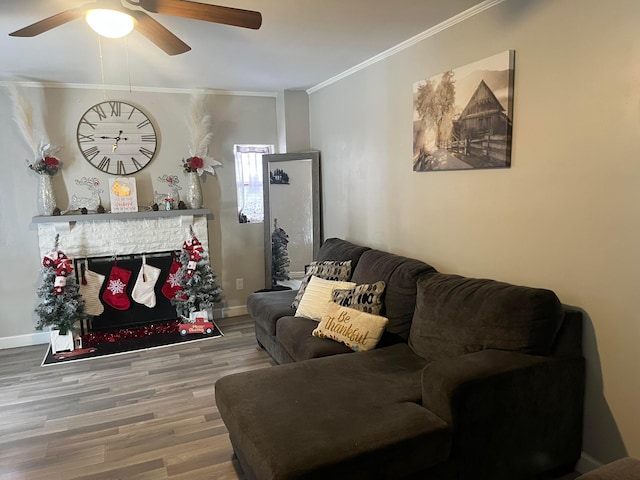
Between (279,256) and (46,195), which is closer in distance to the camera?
(46,195)

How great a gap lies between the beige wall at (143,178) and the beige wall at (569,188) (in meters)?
2.28

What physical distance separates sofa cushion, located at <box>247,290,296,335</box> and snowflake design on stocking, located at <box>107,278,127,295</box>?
1381mm

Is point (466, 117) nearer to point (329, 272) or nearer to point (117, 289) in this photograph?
point (329, 272)

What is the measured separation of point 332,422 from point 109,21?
6.37 ft

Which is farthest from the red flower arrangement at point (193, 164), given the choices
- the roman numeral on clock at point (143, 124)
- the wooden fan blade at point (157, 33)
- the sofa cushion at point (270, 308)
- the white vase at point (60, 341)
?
the wooden fan blade at point (157, 33)

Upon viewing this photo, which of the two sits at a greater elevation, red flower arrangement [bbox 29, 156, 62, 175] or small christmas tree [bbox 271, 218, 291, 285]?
red flower arrangement [bbox 29, 156, 62, 175]

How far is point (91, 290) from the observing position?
167 inches

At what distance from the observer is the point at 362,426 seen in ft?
5.88

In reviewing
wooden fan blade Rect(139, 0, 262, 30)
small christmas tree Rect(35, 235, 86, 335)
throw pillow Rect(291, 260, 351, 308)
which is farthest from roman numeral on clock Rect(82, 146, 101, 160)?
wooden fan blade Rect(139, 0, 262, 30)

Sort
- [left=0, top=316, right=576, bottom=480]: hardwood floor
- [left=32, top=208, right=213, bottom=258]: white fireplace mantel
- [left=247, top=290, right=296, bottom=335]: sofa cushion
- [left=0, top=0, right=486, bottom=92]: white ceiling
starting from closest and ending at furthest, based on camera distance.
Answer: [left=0, top=316, right=576, bottom=480]: hardwood floor < [left=0, top=0, right=486, bottom=92]: white ceiling < [left=247, top=290, right=296, bottom=335]: sofa cushion < [left=32, top=208, right=213, bottom=258]: white fireplace mantel

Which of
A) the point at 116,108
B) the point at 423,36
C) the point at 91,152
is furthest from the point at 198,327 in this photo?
the point at 423,36

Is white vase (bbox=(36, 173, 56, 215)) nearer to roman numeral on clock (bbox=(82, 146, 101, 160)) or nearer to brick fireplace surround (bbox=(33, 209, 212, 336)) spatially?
brick fireplace surround (bbox=(33, 209, 212, 336))

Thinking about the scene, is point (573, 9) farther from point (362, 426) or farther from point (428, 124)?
point (362, 426)

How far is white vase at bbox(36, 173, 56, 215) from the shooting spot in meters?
4.04
